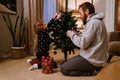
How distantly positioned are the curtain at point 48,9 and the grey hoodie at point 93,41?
2352 millimetres

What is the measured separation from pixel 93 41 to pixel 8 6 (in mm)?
2180

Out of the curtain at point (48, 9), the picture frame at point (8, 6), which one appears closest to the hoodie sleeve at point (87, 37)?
the picture frame at point (8, 6)

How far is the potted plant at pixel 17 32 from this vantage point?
3879 mm

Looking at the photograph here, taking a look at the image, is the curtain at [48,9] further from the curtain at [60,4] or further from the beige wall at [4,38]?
the beige wall at [4,38]

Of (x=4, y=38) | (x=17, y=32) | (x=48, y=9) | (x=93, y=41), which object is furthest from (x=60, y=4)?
(x=93, y=41)

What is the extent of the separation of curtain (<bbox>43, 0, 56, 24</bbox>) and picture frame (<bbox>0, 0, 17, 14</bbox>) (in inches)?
33.3

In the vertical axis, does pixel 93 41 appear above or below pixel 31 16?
below

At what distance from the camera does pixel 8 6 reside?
4.09 m

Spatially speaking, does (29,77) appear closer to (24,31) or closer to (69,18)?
(69,18)

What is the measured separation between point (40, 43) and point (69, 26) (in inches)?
20.9

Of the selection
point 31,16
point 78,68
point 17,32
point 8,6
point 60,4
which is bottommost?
point 78,68

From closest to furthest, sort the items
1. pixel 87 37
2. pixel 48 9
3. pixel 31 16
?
1. pixel 87 37
2. pixel 31 16
3. pixel 48 9

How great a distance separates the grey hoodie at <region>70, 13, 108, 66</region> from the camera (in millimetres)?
2547

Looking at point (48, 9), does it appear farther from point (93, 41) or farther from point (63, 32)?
point (93, 41)
